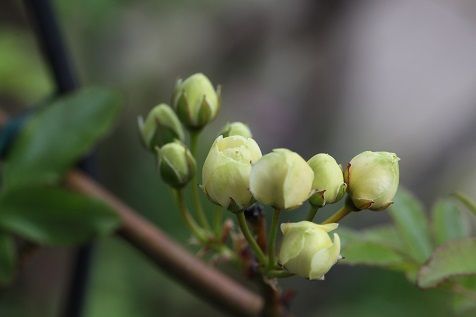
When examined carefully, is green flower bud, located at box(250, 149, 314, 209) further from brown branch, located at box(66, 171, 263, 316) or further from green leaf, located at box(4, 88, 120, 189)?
green leaf, located at box(4, 88, 120, 189)

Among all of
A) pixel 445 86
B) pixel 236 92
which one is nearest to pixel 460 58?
pixel 445 86

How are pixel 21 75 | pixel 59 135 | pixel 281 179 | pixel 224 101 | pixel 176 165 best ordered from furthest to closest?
pixel 224 101
pixel 21 75
pixel 59 135
pixel 176 165
pixel 281 179

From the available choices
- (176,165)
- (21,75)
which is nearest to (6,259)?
(176,165)

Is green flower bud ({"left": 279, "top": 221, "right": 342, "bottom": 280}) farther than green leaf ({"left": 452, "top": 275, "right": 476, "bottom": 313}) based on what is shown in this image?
No

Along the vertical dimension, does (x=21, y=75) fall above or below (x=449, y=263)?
below

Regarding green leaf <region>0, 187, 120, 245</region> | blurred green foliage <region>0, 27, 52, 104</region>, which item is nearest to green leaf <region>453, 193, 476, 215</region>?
green leaf <region>0, 187, 120, 245</region>

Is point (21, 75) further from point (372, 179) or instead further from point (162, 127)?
point (372, 179)
